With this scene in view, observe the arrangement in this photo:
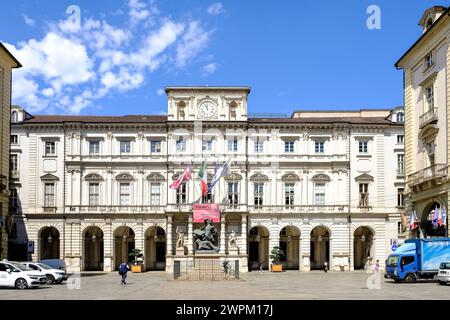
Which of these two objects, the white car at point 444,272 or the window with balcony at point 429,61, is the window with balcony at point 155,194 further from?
the white car at point 444,272

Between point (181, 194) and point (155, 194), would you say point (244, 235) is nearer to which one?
point (181, 194)

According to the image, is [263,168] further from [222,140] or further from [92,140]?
[92,140]

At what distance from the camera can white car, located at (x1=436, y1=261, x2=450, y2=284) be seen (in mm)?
34531

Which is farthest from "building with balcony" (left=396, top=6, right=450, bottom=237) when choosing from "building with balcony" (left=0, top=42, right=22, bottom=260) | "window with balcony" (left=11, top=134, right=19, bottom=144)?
"window with balcony" (left=11, top=134, right=19, bottom=144)

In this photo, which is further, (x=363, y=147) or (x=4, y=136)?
(x=363, y=147)

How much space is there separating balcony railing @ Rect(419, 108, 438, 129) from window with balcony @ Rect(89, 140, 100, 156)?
120 feet

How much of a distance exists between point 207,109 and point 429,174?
30.8 meters

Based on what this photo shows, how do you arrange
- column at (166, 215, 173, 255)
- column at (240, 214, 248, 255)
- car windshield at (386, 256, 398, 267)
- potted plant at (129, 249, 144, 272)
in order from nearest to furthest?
1. car windshield at (386, 256, 398, 267)
2. potted plant at (129, 249, 144, 272)
3. column at (166, 215, 173, 255)
4. column at (240, 214, 248, 255)

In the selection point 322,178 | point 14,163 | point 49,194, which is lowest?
point 49,194

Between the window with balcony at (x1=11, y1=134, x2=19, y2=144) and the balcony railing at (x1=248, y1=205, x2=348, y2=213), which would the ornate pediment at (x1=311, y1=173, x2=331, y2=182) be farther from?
the window with balcony at (x1=11, y1=134, x2=19, y2=144)

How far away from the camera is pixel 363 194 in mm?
66312

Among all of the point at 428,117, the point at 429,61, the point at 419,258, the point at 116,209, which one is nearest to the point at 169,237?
the point at 116,209

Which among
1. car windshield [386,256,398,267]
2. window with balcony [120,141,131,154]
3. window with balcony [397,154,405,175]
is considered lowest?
car windshield [386,256,398,267]
